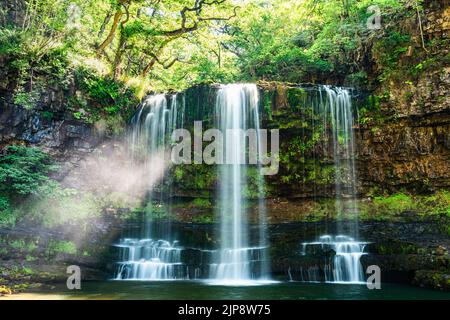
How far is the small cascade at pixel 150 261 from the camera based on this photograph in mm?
11367

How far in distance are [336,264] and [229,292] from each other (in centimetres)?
395

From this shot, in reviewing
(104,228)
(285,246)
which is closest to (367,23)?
(285,246)

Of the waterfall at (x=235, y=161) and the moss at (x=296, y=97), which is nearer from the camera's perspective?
the waterfall at (x=235, y=161)

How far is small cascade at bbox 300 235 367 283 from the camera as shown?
1073 centimetres

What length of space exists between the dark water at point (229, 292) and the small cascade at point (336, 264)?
0.68 metres

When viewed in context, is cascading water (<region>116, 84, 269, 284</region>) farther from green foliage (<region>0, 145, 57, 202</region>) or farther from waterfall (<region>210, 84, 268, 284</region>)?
green foliage (<region>0, 145, 57, 202</region>)

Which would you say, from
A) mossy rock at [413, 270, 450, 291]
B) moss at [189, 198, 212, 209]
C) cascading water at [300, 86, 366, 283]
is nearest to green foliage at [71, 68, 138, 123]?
moss at [189, 198, 212, 209]

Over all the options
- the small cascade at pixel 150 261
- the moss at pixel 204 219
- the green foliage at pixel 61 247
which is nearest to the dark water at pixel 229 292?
the small cascade at pixel 150 261

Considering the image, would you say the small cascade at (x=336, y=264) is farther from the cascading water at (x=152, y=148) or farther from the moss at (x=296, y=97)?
the moss at (x=296, y=97)

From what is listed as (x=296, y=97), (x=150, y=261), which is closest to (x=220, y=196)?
(x=150, y=261)

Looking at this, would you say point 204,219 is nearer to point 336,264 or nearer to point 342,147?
point 336,264

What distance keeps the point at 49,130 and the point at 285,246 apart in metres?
9.62

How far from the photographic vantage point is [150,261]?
11.9 metres

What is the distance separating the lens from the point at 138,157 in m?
15.1
